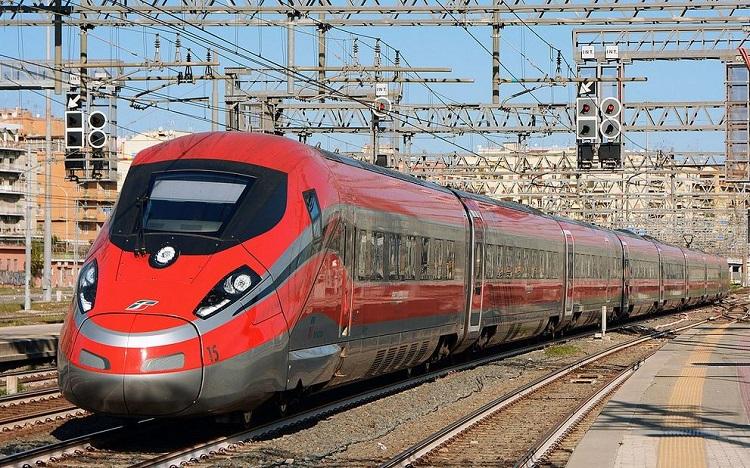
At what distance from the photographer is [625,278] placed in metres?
43.1

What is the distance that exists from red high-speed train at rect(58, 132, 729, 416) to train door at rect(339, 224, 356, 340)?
0.04m

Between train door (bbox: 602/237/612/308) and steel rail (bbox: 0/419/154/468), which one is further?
train door (bbox: 602/237/612/308)

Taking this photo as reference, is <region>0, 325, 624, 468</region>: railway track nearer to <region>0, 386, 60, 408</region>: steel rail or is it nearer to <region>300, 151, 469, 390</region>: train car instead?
<region>300, 151, 469, 390</region>: train car

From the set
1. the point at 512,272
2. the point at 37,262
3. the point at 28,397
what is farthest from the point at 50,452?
the point at 37,262

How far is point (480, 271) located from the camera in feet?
76.6

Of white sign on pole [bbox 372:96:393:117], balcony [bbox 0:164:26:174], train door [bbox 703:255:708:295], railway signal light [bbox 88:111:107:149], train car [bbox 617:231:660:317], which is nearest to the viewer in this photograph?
railway signal light [bbox 88:111:107:149]

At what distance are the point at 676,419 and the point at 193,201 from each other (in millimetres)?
6918

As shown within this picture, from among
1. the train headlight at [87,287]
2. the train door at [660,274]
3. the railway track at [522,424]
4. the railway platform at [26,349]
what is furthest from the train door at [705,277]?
the train headlight at [87,287]

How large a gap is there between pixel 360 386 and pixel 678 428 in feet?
20.1

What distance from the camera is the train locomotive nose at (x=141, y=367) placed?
11.7 m

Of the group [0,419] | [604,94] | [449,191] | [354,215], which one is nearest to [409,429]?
[354,215]

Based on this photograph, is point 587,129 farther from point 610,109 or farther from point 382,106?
point 382,106

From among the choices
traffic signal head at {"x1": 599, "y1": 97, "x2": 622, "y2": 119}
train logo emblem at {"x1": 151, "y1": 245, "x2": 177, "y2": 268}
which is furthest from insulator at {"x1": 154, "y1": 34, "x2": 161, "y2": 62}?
train logo emblem at {"x1": 151, "y1": 245, "x2": 177, "y2": 268}

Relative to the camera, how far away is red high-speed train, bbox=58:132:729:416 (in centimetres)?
1189
